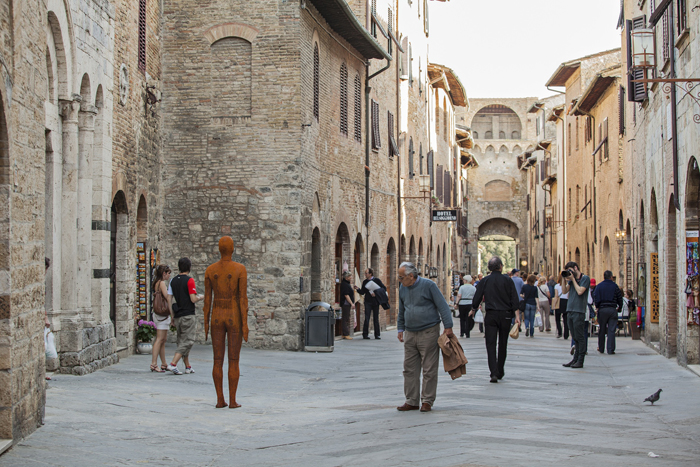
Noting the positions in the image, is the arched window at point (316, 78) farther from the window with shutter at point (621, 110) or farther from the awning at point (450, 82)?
the awning at point (450, 82)

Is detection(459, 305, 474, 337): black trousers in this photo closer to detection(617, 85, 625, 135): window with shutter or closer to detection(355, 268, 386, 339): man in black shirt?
detection(355, 268, 386, 339): man in black shirt

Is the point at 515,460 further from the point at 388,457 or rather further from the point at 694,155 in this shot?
the point at 694,155

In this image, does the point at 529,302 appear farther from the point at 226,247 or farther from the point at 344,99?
the point at 226,247

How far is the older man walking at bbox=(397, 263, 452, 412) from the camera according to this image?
8711mm

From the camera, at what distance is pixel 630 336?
21.3 m

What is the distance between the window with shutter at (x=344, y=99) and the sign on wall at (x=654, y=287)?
24.8 feet

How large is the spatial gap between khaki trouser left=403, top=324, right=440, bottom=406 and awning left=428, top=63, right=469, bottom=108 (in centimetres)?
2860

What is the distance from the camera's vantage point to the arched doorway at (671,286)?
15078 millimetres

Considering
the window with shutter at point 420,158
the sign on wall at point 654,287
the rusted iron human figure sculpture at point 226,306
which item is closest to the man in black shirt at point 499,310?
the rusted iron human figure sculpture at point 226,306

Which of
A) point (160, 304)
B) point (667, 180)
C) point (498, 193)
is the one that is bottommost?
point (160, 304)

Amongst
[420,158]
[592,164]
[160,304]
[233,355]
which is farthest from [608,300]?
[420,158]

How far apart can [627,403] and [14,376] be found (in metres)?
6.63

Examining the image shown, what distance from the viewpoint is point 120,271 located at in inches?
542

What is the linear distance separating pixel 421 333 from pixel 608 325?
333 inches
